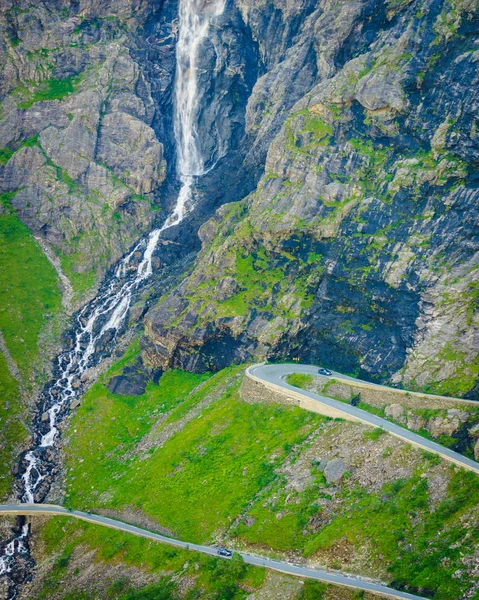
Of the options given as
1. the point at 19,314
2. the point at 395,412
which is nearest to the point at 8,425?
the point at 19,314

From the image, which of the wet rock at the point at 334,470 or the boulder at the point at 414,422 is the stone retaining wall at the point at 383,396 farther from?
the wet rock at the point at 334,470

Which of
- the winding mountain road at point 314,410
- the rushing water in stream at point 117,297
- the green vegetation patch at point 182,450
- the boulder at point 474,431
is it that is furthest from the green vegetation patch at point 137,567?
the boulder at point 474,431

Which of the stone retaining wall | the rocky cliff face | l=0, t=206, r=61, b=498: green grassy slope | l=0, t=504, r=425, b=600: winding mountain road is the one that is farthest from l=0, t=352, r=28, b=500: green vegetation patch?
the stone retaining wall

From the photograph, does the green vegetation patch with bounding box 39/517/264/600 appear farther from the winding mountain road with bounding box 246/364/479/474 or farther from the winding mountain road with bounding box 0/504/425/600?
the winding mountain road with bounding box 246/364/479/474

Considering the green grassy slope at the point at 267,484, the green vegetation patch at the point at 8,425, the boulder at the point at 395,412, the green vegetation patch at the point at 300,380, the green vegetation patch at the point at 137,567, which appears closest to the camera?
the green grassy slope at the point at 267,484

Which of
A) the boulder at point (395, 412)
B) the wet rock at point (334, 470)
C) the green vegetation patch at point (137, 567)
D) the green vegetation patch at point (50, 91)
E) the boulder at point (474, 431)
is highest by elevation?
the green vegetation patch at point (50, 91)

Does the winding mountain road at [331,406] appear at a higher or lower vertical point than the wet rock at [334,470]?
higher
